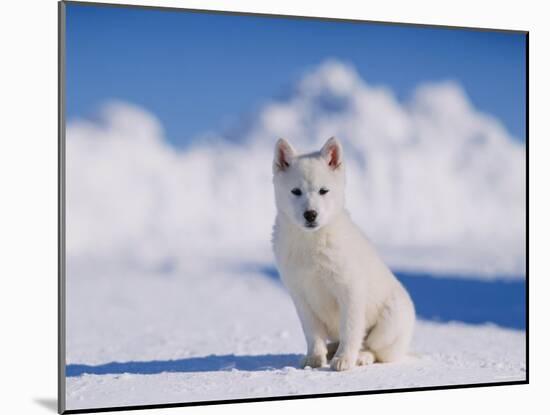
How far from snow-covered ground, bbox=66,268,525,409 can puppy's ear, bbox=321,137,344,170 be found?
121 centimetres

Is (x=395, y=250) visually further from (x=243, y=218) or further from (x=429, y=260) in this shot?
(x=243, y=218)


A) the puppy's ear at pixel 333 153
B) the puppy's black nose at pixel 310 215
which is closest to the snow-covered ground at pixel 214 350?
the puppy's black nose at pixel 310 215

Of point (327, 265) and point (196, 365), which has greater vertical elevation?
point (327, 265)

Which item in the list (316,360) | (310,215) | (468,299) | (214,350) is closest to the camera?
(310,215)

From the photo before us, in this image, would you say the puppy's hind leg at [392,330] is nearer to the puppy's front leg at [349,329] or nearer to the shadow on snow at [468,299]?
the puppy's front leg at [349,329]

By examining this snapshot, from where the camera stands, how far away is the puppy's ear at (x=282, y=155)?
477 centimetres

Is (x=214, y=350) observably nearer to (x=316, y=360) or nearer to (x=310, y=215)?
(x=316, y=360)

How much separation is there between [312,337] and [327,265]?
468 mm

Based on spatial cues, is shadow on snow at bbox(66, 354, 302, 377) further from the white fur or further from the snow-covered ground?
the white fur

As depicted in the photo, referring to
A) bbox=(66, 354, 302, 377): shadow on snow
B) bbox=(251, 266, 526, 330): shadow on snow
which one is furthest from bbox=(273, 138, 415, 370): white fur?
bbox=(251, 266, 526, 330): shadow on snow

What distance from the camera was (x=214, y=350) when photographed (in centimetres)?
613

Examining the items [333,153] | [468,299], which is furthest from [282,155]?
[468,299]

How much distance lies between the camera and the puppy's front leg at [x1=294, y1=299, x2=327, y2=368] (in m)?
4.88

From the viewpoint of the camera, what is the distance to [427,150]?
41.9 feet
